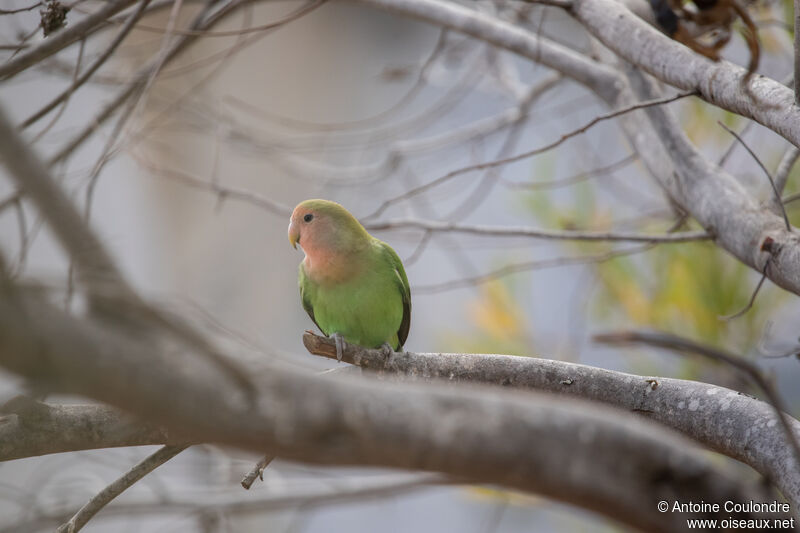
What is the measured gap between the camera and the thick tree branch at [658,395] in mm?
1121

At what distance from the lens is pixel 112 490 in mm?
1178

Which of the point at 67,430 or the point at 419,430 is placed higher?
the point at 419,430

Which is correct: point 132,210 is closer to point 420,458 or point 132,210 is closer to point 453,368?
point 453,368

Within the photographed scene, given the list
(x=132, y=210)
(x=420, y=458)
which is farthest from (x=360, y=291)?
(x=132, y=210)

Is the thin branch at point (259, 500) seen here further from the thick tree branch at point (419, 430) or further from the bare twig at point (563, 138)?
the thick tree branch at point (419, 430)

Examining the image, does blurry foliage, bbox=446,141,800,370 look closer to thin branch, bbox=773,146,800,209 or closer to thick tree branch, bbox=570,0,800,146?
thin branch, bbox=773,146,800,209

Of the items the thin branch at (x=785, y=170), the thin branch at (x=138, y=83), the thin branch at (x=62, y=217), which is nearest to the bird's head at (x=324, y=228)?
the thin branch at (x=138, y=83)

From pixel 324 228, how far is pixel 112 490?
0.97m

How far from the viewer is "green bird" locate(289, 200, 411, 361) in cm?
193

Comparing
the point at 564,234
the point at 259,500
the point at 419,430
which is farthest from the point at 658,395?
the point at 259,500

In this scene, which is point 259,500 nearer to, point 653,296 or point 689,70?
point 653,296

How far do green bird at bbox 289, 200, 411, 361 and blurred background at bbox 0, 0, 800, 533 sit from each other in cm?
10

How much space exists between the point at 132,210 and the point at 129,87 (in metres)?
4.18

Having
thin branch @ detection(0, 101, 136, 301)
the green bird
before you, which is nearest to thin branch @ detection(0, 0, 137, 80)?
the green bird
